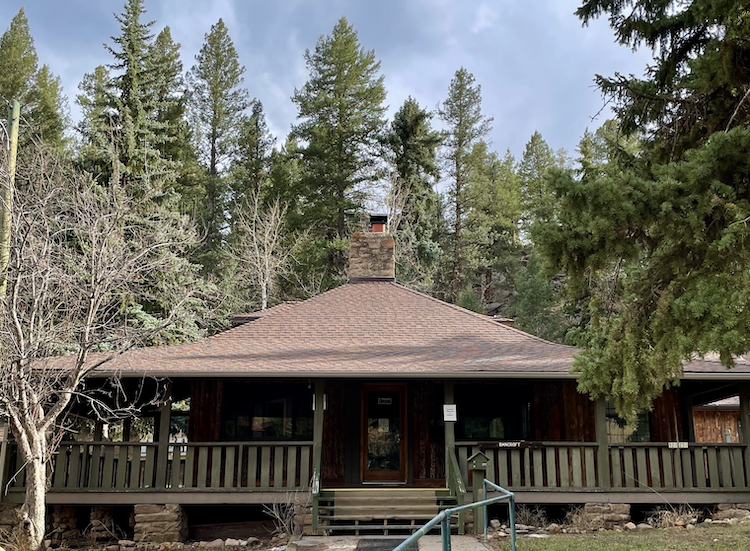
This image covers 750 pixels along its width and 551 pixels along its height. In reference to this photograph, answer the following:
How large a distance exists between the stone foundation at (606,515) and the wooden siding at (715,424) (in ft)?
41.4

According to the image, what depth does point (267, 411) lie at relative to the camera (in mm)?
13445

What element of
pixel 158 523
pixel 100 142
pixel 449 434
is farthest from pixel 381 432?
pixel 100 142

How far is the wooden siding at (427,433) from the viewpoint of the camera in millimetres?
13289

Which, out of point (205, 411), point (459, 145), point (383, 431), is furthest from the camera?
point (459, 145)

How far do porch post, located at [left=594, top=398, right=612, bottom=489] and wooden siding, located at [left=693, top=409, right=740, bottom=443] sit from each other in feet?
41.3

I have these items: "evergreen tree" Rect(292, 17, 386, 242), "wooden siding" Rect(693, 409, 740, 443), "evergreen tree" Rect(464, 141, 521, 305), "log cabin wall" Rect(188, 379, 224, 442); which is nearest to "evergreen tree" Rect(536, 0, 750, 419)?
"log cabin wall" Rect(188, 379, 224, 442)

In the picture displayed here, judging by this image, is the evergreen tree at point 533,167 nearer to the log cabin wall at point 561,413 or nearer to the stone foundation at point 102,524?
the log cabin wall at point 561,413

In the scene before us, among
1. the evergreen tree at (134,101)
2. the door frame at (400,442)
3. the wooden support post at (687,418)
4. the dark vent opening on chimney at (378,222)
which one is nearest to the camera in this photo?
the door frame at (400,442)

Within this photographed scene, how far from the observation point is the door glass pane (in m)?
13.4

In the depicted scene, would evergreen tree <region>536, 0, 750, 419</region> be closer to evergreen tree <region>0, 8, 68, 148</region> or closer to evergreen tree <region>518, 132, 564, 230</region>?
evergreen tree <region>0, 8, 68, 148</region>

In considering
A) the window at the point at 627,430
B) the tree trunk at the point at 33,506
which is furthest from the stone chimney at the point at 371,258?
the tree trunk at the point at 33,506

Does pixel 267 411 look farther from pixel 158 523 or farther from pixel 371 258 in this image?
pixel 371 258

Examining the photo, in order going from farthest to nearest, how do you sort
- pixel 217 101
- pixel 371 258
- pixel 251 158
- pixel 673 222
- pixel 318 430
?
pixel 217 101, pixel 251 158, pixel 371 258, pixel 318 430, pixel 673 222

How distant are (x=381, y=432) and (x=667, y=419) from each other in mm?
5425
